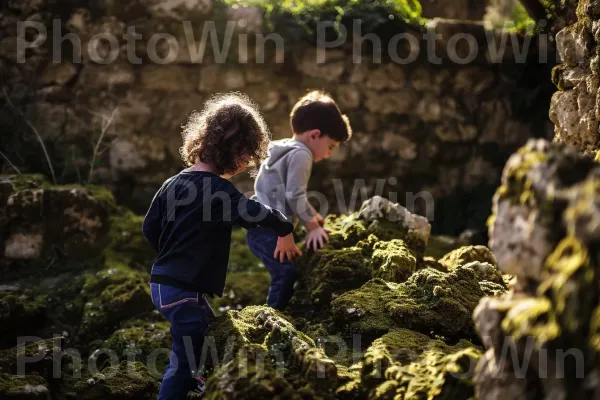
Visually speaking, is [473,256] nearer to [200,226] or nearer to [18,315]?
[200,226]

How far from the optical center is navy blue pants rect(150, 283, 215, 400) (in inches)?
104

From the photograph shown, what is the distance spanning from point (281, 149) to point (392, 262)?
3.52ft

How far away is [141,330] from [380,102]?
11.0ft

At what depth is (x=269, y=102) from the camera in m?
5.80

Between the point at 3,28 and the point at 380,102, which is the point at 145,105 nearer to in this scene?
the point at 3,28

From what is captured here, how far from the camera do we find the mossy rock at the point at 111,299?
4.00 m

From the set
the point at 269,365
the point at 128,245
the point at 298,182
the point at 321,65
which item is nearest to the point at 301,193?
the point at 298,182

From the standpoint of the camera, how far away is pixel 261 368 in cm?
213

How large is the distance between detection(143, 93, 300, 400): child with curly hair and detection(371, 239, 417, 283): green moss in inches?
29.4

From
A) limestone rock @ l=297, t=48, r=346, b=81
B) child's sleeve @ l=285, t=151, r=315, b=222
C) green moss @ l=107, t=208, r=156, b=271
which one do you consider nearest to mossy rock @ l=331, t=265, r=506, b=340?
child's sleeve @ l=285, t=151, r=315, b=222

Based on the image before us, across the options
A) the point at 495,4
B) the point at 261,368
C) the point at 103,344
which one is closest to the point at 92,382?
the point at 103,344

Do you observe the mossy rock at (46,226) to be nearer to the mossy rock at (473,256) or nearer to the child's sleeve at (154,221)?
the child's sleeve at (154,221)

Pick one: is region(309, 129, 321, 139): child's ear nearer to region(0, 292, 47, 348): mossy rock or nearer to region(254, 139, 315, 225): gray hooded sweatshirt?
region(254, 139, 315, 225): gray hooded sweatshirt

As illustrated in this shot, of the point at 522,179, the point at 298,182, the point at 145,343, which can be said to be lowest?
the point at 145,343
